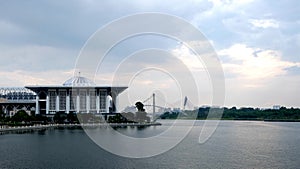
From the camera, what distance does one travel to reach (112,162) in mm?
13859

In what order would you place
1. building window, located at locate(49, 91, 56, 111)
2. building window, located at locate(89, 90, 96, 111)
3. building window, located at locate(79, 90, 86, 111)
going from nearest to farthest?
building window, located at locate(49, 91, 56, 111)
building window, located at locate(79, 90, 86, 111)
building window, located at locate(89, 90, 96, 111)

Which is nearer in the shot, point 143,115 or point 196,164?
point 196,164

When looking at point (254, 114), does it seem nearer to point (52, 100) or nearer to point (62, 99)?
point (62, 99)

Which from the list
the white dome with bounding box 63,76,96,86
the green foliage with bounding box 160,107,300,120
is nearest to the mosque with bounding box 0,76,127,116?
the white dome with bounding box 63,76,96,86

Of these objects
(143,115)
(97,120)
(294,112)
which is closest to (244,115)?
(294,112)

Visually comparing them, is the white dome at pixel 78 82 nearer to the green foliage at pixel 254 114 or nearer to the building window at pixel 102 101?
the building window at pixel 102 101

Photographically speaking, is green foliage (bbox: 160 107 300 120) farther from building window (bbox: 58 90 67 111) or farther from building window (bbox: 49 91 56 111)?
building window (bbox: 49 91 56 111)

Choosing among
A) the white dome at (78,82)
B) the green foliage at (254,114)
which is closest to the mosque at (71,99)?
the white dome at (78,82)

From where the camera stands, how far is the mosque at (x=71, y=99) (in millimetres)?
53094

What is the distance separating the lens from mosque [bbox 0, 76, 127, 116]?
53.1 m

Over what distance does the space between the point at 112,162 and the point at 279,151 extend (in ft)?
30.7

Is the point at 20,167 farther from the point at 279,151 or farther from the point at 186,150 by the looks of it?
the point at 279,151

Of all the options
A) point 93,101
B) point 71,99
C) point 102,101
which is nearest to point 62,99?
point 71,99

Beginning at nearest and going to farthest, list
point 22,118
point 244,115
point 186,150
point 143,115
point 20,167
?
1. point 20,167
2. point 186,150
3. point 22,118
4. point 143,115
5. point 244,115
